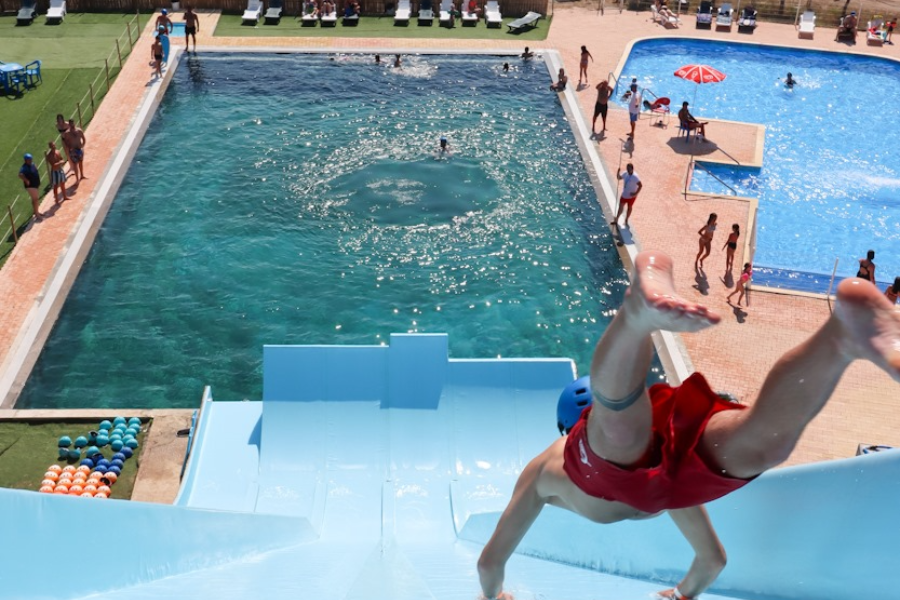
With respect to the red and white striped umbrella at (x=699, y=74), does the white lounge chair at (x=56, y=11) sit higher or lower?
higher

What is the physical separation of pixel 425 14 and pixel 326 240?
48.9 feet

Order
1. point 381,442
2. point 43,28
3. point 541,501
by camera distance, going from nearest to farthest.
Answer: point 541,501
point 381,442
point 43,28

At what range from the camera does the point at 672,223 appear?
1964 centimetres

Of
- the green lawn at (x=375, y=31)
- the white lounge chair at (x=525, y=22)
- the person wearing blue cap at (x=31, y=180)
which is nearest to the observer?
the person wearing blue cap at (x=31, y=180)

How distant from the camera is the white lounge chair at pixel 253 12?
30.8m

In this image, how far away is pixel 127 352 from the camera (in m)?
16.0

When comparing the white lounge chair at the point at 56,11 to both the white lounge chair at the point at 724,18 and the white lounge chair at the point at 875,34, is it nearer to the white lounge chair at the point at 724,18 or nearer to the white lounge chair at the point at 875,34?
the white lounge chair at the point at 724,18

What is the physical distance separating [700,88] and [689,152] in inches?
235

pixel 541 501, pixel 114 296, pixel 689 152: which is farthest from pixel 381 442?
pixel 689 152

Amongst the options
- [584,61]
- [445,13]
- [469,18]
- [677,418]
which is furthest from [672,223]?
[445,13]

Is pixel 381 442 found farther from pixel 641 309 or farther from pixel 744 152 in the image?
pixel 744 152

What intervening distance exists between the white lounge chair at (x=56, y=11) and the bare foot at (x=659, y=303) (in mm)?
29686

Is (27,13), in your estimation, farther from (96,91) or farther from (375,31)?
(375,31)

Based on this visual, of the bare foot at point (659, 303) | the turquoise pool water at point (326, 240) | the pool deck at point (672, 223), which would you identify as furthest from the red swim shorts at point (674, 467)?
the turquoise pool water at point (326, 240)
